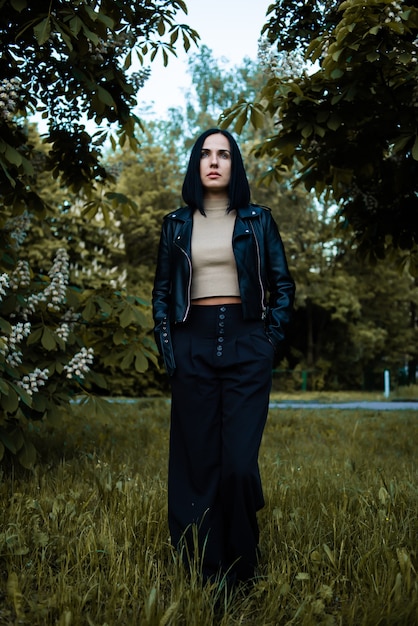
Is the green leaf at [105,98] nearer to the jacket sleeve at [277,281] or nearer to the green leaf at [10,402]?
the jacket sleeve at [277,281]

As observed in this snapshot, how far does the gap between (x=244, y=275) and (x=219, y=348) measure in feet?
1.08

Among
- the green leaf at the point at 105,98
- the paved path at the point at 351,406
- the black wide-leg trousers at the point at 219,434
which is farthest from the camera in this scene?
the paved path at the point at 351,406

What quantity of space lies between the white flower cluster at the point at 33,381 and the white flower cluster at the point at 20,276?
67 cm

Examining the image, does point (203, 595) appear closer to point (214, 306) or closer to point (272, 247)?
point (214, 306)

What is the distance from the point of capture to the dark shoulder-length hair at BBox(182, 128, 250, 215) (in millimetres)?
3055

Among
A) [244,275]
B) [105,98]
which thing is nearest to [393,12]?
[105,98]

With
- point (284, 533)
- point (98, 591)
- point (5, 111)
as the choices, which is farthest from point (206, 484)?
point (5, 111)

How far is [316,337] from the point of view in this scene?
30.1 metres

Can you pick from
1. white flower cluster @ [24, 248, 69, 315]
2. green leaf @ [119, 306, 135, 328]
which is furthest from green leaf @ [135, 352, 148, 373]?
white flower cluster @ [24, 248, 69, 315]

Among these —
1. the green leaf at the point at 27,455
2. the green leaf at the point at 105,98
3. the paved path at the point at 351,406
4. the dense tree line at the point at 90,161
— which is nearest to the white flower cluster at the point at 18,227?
the dense tree line at the point at 90,161

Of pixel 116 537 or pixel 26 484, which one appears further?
pixel 26 484

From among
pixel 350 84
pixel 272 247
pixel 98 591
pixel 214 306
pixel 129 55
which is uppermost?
pixel 129 55

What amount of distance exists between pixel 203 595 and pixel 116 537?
3.10 ft

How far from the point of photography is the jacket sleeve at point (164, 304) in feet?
9.78
